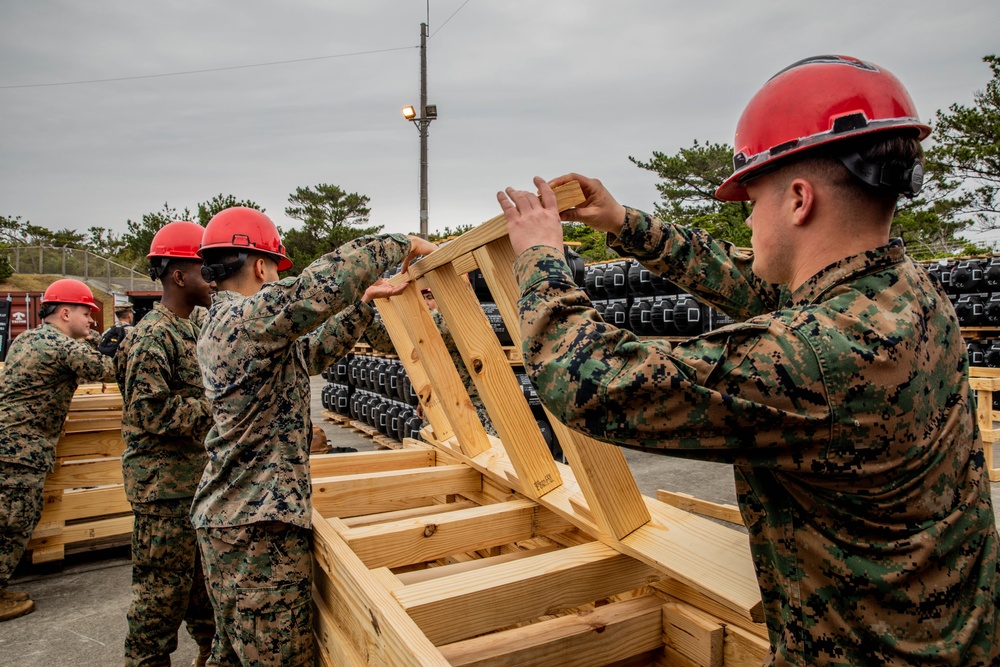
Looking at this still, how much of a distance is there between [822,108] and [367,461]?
2799 mm

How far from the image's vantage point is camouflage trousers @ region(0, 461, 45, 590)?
14.1ft

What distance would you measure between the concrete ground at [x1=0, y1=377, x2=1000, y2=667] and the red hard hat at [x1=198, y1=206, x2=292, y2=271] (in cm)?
255

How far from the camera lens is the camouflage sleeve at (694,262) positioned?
1.74 metres

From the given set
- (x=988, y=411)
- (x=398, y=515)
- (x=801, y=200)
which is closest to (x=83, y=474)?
(x=398, y=515)

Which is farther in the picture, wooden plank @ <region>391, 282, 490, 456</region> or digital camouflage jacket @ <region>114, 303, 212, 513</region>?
digital camouflage jacket @ <region>114, 303, 212, 513</region>

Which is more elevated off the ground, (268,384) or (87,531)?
(268,384)

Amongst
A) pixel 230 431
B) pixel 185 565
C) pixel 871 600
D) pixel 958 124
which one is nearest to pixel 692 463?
pixel 185 565

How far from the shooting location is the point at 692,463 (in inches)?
294

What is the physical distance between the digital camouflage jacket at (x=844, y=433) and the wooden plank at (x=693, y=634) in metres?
0.59

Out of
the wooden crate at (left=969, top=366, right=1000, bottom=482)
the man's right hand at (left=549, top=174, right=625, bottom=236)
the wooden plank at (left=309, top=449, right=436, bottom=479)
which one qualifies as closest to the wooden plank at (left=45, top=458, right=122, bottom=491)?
the wooden plank at (left=309, top=449, right=436, bottom=479)

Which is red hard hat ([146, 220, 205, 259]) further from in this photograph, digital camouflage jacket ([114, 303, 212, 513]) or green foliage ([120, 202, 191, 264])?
green foliage ([120, 202, 191, 264])

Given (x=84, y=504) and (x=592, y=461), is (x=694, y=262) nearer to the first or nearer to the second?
(x=592, y=461)

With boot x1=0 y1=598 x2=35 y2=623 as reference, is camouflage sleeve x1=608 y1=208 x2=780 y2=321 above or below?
above

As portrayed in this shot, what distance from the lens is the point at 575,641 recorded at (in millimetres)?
1708
